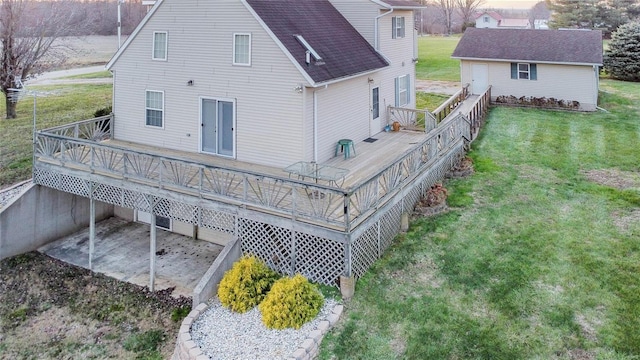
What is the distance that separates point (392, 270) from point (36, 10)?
90.7ft

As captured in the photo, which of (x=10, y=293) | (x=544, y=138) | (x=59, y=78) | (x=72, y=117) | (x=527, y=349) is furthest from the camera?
(x=59, y=78)

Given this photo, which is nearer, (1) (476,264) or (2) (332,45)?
(1) (476,264)

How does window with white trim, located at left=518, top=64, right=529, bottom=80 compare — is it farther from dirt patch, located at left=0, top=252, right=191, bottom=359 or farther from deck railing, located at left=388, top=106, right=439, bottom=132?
dirt patch, located at left=0, top=252, right=191, bottom=359

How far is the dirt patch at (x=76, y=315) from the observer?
33.4 ft

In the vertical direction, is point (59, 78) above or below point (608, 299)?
above

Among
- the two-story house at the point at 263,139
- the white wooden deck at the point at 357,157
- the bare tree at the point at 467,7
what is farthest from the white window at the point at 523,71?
the bare tree at the point at 467,7

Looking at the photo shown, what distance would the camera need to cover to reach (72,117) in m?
23.7

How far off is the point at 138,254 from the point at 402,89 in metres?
12.4

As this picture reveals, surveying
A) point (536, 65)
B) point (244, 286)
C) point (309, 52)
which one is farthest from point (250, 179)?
point (536, 65)

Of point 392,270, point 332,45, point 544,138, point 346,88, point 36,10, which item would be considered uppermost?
point 36,10

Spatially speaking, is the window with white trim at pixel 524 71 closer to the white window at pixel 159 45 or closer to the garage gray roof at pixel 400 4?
the garage gray roof at pixel 400 4

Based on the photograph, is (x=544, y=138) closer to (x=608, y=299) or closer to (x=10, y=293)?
(x=608, y=299)

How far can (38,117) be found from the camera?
24453 millimetres

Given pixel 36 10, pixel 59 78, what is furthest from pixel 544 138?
pixel 59 78
